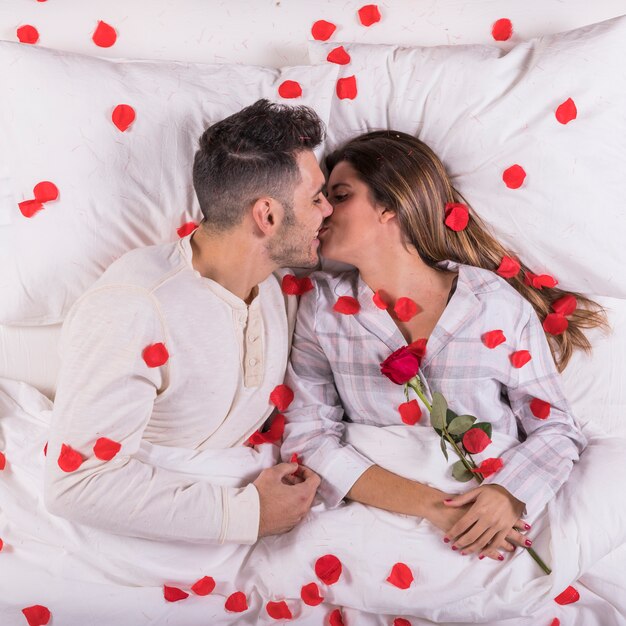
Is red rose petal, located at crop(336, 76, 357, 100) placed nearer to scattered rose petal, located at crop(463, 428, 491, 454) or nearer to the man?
the man

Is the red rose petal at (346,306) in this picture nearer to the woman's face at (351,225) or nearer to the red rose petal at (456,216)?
the woman's face at (351,225)

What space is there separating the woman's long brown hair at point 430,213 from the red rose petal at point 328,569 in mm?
648

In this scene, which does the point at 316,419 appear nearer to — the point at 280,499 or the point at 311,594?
the point at 280,499

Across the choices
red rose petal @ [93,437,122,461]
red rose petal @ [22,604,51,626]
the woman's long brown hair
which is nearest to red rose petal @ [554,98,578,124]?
the woman's long brown hair

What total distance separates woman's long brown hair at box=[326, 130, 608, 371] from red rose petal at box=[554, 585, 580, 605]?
19.0 inches

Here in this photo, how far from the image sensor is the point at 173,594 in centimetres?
158

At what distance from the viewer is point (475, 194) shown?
1.81 meters

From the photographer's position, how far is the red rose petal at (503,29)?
192cm

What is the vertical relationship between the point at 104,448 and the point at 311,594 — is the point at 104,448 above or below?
above

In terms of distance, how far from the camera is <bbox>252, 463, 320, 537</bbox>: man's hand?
5.38ft

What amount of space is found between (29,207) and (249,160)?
1.57ft

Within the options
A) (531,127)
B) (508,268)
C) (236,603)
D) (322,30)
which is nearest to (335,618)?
(236,603)

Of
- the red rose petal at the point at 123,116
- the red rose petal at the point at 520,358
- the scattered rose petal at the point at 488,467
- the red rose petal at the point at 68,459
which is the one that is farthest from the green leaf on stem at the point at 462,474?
the red rose petal at the point at 123,116

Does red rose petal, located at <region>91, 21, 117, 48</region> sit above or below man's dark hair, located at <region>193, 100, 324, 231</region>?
above
